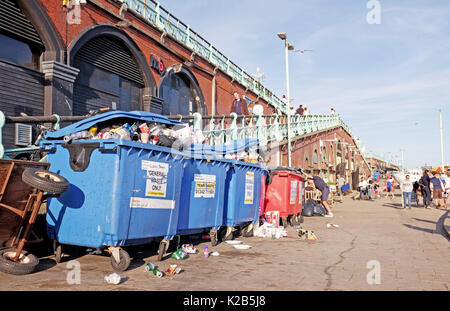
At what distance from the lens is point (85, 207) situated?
205 inches

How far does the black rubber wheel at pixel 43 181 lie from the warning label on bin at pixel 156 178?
1.11m

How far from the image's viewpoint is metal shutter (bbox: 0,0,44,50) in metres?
10.6

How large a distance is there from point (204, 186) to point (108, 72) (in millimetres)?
9530

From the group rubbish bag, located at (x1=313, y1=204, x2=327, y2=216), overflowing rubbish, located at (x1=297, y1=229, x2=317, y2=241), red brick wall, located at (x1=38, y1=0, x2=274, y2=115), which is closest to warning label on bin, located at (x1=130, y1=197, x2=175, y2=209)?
overflowing rubbish, located at (x1=297, y1=229, x2=317, y2=241)

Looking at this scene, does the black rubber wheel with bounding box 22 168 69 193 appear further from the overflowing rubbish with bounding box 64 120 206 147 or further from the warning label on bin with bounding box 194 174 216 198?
the warning label on bin with bounding box 194 174 216 198

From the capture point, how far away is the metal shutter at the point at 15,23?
34.7 ft

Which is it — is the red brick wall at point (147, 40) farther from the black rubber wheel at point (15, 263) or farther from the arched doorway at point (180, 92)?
the black rubber wheel at point (15, 263)

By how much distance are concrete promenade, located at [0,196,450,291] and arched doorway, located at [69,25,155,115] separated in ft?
26.9

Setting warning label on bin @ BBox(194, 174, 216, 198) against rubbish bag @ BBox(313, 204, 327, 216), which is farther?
rubbish bag @ BBox(313, 204, 327, 216)

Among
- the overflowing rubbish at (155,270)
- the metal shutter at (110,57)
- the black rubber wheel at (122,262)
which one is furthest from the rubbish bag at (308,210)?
the black rubber wheel at (122,262)

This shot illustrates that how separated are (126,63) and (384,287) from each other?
1374 centimetres

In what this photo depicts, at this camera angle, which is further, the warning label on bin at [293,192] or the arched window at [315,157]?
the arched window at [315,157]
